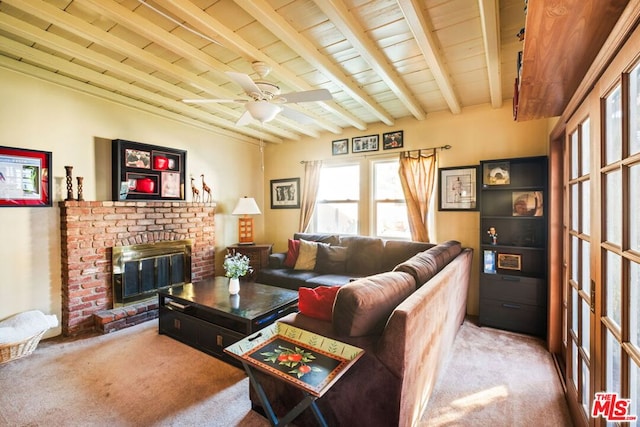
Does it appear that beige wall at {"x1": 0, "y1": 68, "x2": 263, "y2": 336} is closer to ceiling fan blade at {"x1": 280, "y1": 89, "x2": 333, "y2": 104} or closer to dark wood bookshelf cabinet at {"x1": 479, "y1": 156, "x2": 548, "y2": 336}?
ceiling fan blade at {"x1": 280, "y1": 89, "x2": 333, "y2": 104}

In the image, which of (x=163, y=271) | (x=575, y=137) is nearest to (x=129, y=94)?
(x=163, y=271)

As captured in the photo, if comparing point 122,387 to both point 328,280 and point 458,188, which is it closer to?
point 328,280

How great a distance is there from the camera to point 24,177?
2693mm

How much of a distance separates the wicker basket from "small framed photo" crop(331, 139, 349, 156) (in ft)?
13.2

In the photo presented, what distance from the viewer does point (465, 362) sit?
7.93 feet

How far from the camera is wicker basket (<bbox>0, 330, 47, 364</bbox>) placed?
90.0 inches

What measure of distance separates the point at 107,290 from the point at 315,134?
3.51m

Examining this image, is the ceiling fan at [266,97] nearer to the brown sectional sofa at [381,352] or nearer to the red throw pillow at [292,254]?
the brown sectional sofa at [381,352]

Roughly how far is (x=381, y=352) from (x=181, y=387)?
1620mm

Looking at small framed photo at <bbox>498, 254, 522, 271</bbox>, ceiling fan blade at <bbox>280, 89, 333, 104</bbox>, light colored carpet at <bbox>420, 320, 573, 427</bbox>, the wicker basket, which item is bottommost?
light colored carpet at <bbox>420, 320, 573, 427</bbox>

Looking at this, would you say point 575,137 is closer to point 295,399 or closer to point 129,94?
point 295,399

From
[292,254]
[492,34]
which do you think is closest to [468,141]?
[492,34]

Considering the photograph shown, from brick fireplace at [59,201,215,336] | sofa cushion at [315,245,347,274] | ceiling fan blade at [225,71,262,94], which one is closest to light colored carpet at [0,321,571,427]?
brick fireplace at [59,201,215,336]

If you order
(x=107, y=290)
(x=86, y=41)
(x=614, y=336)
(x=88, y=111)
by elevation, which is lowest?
(x=107, y=290)
